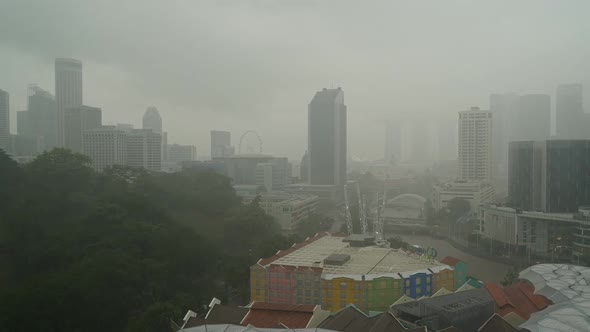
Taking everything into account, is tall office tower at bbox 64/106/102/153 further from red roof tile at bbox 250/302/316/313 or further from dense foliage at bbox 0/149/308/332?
red roof tile at bbox 250/302/316/313

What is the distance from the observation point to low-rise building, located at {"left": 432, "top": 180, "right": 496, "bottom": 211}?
12.8 meters

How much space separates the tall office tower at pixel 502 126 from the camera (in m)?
11.7

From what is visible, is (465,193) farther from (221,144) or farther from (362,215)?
(221,144)

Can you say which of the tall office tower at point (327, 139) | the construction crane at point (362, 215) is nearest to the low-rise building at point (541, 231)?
the construction crane at point (362, 215)

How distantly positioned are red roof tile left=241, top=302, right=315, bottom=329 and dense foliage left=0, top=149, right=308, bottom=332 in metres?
0.91

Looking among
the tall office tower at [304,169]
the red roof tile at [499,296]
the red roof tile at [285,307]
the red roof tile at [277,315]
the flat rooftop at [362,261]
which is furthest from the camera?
the tall office tower at [304,169]

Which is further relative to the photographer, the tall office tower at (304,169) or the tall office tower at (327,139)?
the tall office tower at (304,169)

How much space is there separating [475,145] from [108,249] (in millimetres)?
12212

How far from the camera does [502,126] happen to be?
13.3 metres

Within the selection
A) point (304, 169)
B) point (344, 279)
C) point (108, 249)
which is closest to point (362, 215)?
point (344, 279)

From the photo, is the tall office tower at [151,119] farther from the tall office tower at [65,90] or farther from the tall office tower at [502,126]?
the tall office tower at [502,126]

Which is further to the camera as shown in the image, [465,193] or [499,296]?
[465,193]

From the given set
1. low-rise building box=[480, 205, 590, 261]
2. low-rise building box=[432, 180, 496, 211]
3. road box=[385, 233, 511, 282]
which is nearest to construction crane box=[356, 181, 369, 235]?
road box=[385, 233, 511, 282]

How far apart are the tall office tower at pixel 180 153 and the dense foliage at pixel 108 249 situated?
457 inches
